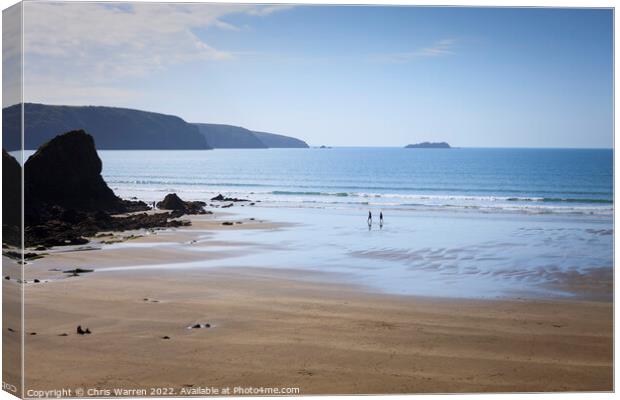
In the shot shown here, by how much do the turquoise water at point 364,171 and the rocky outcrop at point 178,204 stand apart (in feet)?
0.46

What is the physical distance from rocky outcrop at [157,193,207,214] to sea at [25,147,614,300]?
126 millimetres

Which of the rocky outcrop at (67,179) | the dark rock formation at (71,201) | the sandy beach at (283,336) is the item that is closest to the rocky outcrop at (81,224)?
the dark rock formation at (71,201)

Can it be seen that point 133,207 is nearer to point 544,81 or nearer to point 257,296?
point 257,296

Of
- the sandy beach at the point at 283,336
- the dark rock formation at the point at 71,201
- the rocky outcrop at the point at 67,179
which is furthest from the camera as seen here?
the dark rock formation at the point at 71,201

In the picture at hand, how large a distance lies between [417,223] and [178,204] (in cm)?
348

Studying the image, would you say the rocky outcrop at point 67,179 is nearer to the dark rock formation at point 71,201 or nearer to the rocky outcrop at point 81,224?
the dark rock formation at point 71,201

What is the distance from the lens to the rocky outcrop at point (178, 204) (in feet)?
30.4

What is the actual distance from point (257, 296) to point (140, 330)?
4.10 feet

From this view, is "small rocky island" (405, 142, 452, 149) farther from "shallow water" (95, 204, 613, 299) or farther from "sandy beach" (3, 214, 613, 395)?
Answer: "sandy beach" (3, 214, 613, 395)

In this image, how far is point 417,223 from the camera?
1098 cm

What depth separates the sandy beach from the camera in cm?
639

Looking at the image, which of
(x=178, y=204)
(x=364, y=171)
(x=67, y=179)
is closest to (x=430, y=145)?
(x=364, y=171)

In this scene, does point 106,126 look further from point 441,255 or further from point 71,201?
point 441,255

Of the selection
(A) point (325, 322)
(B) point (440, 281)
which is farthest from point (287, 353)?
(B) point (440, 281)
